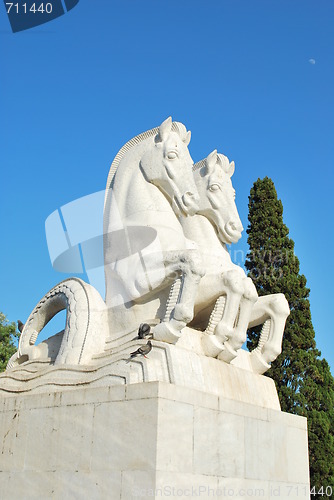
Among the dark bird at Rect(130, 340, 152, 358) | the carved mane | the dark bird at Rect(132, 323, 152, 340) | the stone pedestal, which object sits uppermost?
the carved mane

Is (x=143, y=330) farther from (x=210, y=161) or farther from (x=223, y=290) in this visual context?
(x=210, y=161)

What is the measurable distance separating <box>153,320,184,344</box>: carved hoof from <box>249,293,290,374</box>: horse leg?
183cm

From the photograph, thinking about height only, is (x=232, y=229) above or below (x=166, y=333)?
above

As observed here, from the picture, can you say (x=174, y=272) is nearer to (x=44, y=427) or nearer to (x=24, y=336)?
(x=44, y=427)

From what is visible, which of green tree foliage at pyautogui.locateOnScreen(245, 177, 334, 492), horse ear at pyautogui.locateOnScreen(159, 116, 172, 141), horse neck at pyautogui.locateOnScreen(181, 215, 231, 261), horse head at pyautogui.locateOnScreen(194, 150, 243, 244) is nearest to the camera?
horse ear at pyautogui.locateOnScreen(159, 116, 172, 141)

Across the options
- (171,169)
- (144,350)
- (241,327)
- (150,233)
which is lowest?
(144,350)

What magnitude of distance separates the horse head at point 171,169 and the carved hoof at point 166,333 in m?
1.87

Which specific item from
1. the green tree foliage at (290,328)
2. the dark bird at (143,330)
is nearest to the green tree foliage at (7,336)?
the green tree foliage at (290,328)

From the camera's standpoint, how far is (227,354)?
6188mm

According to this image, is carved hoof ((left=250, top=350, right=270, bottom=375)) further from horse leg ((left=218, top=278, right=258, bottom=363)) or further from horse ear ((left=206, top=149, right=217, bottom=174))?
horse ear ((left=206, top=149, right=217, bottom=174))

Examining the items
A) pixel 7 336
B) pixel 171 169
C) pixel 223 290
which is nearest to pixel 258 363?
pixel 223 290

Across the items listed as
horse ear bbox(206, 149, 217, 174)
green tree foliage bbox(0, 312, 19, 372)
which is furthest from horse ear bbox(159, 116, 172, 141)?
green tree foliage bbox(0, 312, 19, 372)

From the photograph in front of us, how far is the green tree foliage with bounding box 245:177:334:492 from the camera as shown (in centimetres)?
1396

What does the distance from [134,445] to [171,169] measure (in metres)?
3.37
